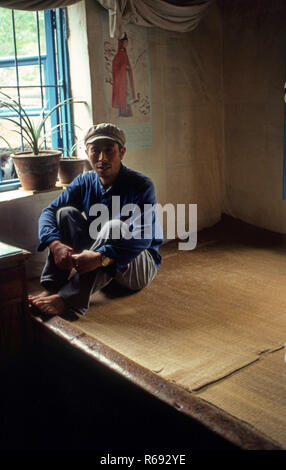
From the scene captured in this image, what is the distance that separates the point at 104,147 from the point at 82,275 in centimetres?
74

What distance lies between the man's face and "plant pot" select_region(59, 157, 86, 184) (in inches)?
27.0

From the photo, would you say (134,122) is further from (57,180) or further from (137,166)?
(57,180)

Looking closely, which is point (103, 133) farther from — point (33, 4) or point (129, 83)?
point (129, 83)

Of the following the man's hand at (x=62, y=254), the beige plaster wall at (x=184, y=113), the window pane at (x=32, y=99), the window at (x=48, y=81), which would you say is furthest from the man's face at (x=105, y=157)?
the window pane at (x=32, y=99)

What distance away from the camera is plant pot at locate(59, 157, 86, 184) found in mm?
3467

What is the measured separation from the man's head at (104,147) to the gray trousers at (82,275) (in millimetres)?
307

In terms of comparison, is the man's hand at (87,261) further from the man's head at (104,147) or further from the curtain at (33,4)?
the curtain at (33,4)

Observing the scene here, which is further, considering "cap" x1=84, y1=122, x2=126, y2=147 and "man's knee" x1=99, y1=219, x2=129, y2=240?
"cap" x1=84, y1=122, x2=126, y2=147

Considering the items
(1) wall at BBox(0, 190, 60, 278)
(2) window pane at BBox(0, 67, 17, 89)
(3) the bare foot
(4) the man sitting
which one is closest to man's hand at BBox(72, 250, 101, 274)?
(4) the man sitting

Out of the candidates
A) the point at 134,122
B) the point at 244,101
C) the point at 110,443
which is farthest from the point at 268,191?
the point at 110,443

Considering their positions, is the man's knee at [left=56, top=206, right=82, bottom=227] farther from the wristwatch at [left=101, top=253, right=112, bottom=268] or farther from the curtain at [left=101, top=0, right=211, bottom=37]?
the curtain at [left=101, top=0, right=211, bottom=37]

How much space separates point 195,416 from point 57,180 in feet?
8.17

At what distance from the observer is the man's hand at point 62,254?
252 centimetres

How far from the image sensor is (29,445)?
1973 mm
